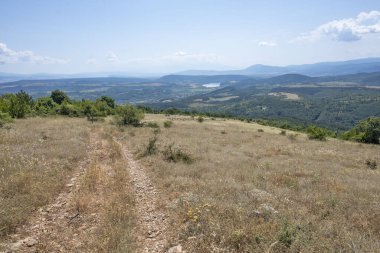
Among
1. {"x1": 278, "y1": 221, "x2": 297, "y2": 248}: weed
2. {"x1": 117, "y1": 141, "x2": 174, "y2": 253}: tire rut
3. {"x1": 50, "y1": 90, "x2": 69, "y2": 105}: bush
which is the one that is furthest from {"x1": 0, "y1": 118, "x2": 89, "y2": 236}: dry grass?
{"x1": 50, "y1": 90, "x2": 69, "y2": 105}: bush

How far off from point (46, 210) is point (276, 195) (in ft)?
26.9

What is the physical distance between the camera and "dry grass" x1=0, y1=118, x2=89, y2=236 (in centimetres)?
912

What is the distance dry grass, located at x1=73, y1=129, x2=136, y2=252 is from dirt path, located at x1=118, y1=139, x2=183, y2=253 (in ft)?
0.95

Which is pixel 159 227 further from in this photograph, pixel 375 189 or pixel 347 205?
pixel 375 189

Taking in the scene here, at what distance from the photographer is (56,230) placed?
27.9 ft

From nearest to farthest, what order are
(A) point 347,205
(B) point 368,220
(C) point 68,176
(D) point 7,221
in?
1. (D) point 7,221
2. (B) point 368,220
3. (A) point 347,205
4. (C) point 68,176

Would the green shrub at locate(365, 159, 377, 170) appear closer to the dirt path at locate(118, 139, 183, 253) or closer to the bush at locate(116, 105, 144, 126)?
the dirt path at locate(118, 139, 183, 253)

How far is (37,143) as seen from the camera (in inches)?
752

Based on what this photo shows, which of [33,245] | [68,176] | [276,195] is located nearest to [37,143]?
[68,176]

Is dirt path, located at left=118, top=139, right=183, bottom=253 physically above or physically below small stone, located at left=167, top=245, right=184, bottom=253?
below

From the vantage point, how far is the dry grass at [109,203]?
297 inches

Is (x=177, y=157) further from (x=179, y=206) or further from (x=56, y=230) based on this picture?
(x=56, y=230)

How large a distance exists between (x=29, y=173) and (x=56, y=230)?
4503 mm

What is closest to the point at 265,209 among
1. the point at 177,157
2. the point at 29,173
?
the point at 177,157
